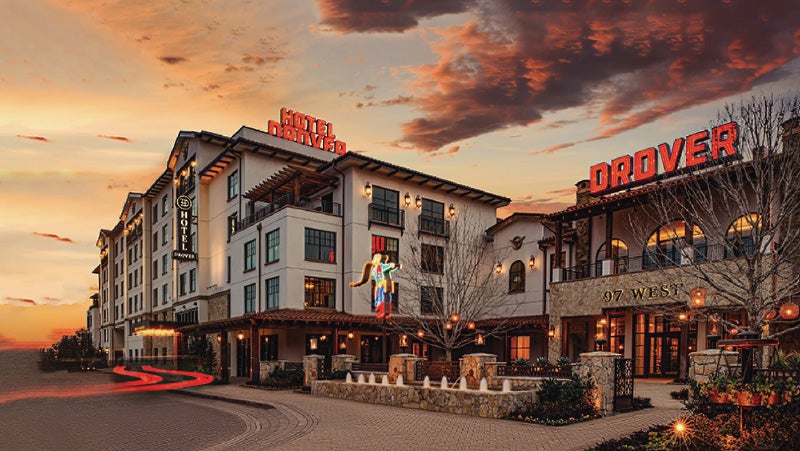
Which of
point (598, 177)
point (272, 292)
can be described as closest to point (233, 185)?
point (272, 292)

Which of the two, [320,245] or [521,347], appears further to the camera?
[521,347]

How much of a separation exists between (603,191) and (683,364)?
8.86m

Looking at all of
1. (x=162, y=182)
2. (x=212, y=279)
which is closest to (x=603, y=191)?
(x=212, y=279)

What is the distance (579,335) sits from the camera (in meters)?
30.8

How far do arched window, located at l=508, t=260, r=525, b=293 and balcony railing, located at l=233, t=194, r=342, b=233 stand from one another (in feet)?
39.6

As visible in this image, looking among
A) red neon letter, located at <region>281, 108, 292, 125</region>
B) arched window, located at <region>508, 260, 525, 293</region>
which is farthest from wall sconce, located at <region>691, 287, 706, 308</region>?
red neon letter, located at <region>281, 108, 292, 125</region>

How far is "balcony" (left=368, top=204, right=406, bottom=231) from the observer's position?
37.1m

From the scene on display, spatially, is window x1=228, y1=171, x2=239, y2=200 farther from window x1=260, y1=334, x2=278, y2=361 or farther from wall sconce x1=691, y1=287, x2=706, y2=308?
wall sconce x1=691, y1=287, x2=706, y2=308

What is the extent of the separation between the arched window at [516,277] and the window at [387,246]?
7.67 m

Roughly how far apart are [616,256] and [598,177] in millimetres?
4119

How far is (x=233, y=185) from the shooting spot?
40.8m

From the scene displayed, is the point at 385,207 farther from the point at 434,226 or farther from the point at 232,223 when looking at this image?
the point at 232,223

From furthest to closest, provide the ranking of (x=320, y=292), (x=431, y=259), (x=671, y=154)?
(x=431, y=259) < (x=320, y=292) < (x=671, y=154)

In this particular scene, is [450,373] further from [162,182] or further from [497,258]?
[162,182]
